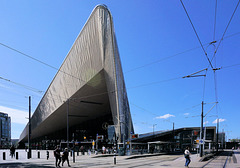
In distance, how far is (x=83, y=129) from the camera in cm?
7819

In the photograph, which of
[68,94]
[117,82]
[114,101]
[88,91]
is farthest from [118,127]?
[68,94]

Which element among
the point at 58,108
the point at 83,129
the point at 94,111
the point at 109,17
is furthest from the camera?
the point at 83,129

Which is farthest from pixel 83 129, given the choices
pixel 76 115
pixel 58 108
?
pixel 58 108

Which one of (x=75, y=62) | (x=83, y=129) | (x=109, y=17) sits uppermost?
(x=109, y=17)

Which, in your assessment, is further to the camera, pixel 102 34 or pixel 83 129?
pixel 83 129

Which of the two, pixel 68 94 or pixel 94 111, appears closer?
pixel 68 94

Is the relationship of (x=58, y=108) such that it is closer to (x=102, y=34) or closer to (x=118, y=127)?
(x=118, y=127)

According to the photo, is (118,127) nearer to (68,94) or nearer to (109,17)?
(68,94)

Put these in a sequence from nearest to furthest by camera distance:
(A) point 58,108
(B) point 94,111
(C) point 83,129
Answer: (A) point 58,108 < (B) point 94,111 < (C) point 83,129

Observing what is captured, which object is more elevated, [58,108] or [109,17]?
[109,17]

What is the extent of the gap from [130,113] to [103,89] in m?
8.29

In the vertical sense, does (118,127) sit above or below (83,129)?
above

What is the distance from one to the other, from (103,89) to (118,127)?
11.5 meters

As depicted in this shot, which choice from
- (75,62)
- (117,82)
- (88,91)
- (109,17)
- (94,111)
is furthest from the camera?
(94,111)
